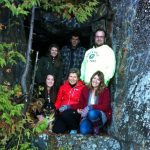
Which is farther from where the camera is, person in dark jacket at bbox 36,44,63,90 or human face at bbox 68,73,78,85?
person in dark jacket at bbox 36,44,63,90

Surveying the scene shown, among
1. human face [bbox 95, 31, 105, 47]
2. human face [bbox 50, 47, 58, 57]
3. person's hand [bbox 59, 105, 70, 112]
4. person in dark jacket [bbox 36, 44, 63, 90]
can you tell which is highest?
human face [bbox 95, 31, 105, 47]

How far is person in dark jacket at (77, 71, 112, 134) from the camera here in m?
9.06

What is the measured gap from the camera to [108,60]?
382 inches

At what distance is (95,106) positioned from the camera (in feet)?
29.8

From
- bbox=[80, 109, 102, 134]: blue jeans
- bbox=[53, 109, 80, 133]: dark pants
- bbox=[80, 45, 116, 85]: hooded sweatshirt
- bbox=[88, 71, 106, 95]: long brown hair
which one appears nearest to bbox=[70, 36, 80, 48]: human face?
bbox=[80, 45, 116, 85]: hooded sweatshirt

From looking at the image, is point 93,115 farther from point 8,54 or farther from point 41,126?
point 8,54

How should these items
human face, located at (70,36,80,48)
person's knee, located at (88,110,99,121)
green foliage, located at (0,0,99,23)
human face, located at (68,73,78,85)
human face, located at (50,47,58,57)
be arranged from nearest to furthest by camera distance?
person's knee, located at (88,110,99,121), human face, located at (68,73,78,85), green foliage, located at (0,0,99,23), human face, located at (50,47,58,57), human face, located at (70,36,80,48)

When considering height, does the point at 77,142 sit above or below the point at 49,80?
below

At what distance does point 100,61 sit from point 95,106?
123 cm

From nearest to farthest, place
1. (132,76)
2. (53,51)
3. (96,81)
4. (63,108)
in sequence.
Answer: (132,76) → (96,81) → (63,108) → (53,51)

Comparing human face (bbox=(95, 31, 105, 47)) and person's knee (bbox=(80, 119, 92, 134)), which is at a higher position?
human face (bbox=(95, 31, 105, 47))

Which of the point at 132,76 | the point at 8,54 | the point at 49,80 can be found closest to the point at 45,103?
the point at 49,80

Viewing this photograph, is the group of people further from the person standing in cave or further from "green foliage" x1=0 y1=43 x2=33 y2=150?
"green foliage" x1=0 y1=43 x2=33 y2=150

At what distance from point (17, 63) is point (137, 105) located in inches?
124
